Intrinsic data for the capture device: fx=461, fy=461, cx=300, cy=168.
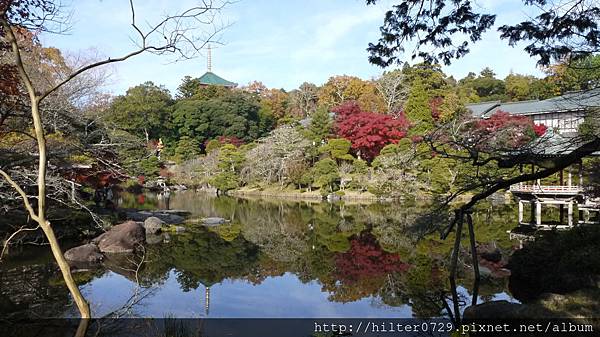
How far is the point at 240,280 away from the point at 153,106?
24449mm

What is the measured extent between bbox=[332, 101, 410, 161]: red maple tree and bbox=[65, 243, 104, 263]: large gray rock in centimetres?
1609

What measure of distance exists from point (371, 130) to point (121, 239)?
50.5 ft

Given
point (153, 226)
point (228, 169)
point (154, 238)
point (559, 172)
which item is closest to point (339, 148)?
point (228, 169)

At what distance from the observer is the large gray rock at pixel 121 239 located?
1050 cm

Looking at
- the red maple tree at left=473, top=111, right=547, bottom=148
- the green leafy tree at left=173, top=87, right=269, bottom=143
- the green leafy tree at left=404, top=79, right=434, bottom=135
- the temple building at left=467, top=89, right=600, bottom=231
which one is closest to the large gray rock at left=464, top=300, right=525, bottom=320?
the temple building at left=467, top=89, right=600, bottom=231

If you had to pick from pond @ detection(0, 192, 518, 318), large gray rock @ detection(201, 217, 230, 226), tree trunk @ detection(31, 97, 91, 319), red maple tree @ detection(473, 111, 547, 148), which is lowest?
pond @ detection(0, 192, 518, 318)

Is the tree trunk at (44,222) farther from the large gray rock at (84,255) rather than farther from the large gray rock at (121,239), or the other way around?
the large gray rock at (121,239)

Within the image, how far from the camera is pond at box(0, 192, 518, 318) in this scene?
6785mm

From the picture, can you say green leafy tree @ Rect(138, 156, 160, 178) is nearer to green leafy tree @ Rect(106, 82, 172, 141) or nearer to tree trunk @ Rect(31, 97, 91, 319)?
green leafy tree @ Rect(106, 82, 172, 141)

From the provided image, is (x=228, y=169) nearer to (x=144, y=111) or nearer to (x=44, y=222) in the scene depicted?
(x=144, y=111)

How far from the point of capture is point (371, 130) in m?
23.5

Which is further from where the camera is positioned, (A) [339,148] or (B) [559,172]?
(A) [339,148]

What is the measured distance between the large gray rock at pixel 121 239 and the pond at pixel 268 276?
0.42 metres

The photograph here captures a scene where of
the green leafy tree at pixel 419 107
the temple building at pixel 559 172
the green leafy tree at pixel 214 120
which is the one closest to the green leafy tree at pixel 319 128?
the green leafy tree at pixel 419 107
